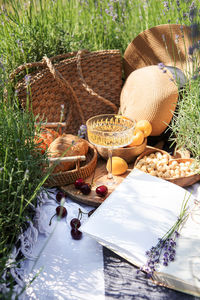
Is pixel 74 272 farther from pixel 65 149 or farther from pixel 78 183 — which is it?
pixel 65 149

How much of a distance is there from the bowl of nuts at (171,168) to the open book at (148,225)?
0.32 ft

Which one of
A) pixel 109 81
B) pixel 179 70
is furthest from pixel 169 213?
pixel 109 81

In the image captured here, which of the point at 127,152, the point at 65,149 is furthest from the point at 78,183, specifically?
the point at 127,152

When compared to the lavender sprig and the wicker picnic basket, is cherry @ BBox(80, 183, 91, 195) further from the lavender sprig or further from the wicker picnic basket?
the lavender sprig

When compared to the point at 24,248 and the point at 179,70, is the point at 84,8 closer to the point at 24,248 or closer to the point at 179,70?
the point at 179,70

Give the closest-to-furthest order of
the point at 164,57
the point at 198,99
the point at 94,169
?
1. the point at 198,99
2. the point at 94,169
3. the point at 164,57

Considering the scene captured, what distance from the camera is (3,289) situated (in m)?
0.74

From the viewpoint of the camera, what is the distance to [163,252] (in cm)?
86

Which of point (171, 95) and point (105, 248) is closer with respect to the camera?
point (105, 248)

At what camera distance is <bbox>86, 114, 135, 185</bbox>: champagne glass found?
3.90 ft

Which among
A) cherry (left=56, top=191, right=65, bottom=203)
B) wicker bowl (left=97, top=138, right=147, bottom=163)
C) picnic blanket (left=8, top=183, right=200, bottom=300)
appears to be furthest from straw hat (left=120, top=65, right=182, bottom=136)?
picnic blanket (left=8, top=183, right=200, bottom=300)

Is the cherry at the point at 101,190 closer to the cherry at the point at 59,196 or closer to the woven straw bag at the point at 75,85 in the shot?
the cherry at the point at 59,196

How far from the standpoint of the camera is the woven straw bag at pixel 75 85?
145cm

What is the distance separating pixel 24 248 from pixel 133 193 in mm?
406
